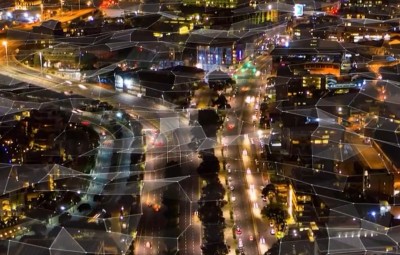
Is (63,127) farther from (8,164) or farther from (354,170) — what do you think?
(354,170)

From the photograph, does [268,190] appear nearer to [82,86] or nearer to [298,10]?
[82,86]

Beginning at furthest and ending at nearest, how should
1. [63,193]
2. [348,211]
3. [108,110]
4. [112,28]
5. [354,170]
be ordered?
1. [112,28]
2. [108,110]
3. [354,170]
4. [63,193]
5. [348,211]

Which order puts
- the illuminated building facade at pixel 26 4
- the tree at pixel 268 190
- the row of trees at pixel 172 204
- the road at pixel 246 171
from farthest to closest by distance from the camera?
the illuminated building facade at pixel 26 4
the tree at pixel 268 190
the road at pixel 246 171
the row of trees at pixel 172 204

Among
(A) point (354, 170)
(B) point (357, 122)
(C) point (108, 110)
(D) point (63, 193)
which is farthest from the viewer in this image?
(C) point (108, 110)

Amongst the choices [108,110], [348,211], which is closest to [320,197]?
→ [348,211]

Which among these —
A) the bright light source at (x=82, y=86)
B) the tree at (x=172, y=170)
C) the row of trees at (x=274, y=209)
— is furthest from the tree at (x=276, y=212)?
the bright light source at (x=82, y=86)

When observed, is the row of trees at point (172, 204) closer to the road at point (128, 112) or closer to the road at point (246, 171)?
the road at point (128, 112)

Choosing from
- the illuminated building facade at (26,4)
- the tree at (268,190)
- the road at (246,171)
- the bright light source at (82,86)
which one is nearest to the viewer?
the road at (246,171)

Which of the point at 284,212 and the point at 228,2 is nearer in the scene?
the point at 284,212
